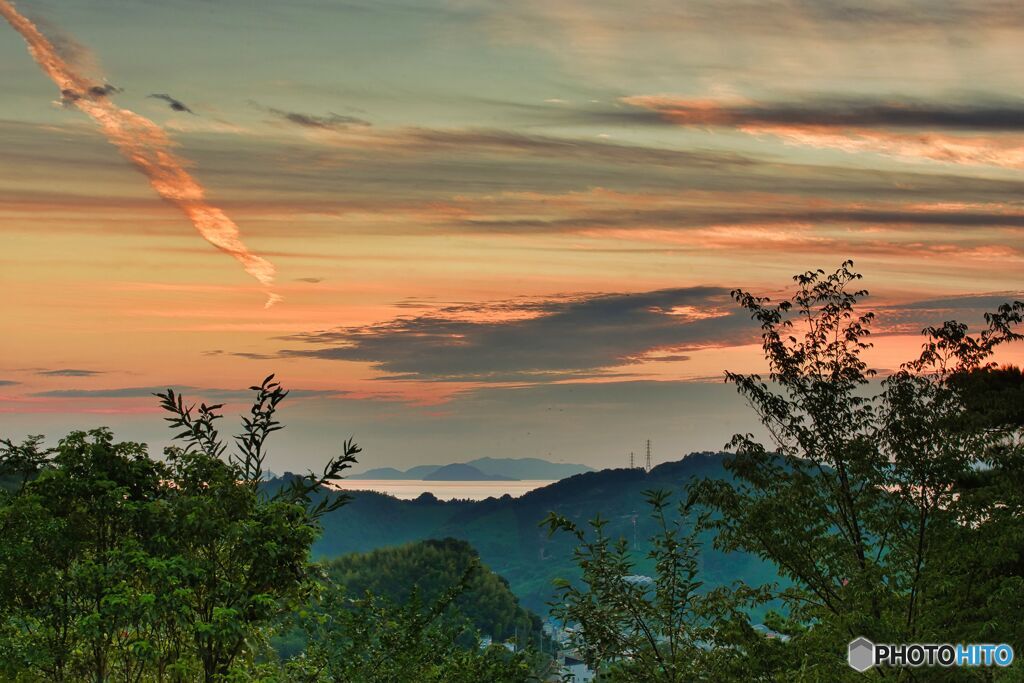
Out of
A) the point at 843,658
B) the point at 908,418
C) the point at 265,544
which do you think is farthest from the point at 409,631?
the point at 265,544

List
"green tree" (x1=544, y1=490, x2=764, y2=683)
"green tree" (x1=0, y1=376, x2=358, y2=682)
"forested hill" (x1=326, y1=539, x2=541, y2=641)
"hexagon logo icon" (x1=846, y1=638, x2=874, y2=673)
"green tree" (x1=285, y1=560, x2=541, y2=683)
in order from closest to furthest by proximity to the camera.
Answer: "green tree" (x1=0, y1=376, x2=358, y2=682), "green tree" (x1=544, y1=490, x2=764, y2=683), "hexagon logo icon" (x1=846, y1=638, x2=874, y2=673), "green tree" (x1=285, y1=560, x2=541, y2=683), "forested hill" (x1=326, y1=539, x2=541, y2=641)

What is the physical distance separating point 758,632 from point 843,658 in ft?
6.04

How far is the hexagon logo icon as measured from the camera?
19.2 m

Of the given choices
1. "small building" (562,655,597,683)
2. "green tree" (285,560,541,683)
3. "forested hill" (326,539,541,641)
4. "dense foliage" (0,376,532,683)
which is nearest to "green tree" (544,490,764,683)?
"small building" (562,655,597,683)

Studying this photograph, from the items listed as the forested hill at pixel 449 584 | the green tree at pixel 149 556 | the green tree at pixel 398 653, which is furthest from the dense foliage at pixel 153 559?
the forested hill at pixel 449 584

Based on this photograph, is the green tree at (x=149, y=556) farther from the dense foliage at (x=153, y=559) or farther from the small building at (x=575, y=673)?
the small building at (x=575, y=673)

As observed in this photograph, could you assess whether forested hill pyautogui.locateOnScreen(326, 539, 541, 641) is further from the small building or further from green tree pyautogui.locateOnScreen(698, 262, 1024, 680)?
green tree pyautogui.locateOnScreen(698, 262, 1024, 680)

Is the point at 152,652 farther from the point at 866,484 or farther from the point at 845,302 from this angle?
the point at 845,302

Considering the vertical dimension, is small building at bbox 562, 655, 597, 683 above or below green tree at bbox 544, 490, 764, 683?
below

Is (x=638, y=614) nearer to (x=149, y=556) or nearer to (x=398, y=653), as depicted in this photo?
(x=149, y=556)

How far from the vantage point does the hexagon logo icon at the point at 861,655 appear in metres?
19.2

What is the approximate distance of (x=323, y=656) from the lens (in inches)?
881

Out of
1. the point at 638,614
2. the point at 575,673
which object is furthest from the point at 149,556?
the point at 575,673

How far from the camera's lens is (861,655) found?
19.4 m
